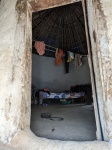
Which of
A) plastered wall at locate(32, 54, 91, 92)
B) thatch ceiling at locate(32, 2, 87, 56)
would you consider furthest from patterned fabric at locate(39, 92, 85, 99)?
thatch ceiling at locate(32, 2, 87, 56)

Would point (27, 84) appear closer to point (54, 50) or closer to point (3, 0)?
point (3, 0)

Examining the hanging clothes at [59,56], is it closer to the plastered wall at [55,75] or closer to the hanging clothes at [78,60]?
the plastered wall at [55,75]

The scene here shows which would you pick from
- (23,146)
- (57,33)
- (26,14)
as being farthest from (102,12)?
(57,33)

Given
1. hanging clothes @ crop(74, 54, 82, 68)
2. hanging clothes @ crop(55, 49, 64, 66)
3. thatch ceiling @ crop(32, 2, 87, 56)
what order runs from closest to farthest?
thatch ceiling @ crop(32, 2, 87, 56), hanging clothes @ crop(55, 49, 64, 66), hanging clothes @ crop(74, 54, 82, 68)

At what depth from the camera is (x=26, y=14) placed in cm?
274

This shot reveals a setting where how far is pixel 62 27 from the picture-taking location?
5637 millimetres

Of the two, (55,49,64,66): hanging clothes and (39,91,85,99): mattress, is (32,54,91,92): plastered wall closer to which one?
(55,49,64,66): hanging clothes

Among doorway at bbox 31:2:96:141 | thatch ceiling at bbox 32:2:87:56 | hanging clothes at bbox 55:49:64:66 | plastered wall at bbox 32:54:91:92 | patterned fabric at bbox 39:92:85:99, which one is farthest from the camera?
plastered wall at bbox 32:54:91:92

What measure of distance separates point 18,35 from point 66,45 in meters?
4.51

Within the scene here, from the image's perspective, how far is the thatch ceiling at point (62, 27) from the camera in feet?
15.4

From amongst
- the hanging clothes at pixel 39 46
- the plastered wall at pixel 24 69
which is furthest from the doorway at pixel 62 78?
the plastered wall at pixel 24 69

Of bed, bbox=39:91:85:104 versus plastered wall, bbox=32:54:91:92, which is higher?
plastered wall, bbox=32:54:91:92

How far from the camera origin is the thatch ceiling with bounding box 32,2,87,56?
4.70 metres

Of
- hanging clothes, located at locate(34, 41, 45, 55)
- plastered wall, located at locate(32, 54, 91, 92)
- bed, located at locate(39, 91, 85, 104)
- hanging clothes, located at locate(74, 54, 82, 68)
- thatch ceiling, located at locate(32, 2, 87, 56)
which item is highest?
thatch ceiling, located at locate(32, 2, 87, 56)
